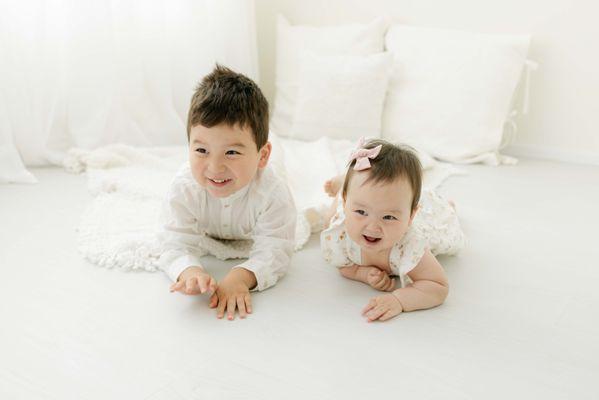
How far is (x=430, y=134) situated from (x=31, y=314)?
1.64 metres

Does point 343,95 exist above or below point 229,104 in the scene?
below

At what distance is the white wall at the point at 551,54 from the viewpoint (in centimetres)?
218

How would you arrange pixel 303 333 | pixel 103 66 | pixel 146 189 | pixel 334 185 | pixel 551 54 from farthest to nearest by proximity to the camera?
pixel 551 54 → pixel 103 66 → pixel 146 189 → pixel 334 185 → pixel 303 333

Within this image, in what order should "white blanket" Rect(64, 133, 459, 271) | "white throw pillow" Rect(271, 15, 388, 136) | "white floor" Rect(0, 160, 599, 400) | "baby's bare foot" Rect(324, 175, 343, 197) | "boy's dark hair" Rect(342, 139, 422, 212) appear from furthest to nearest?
"white throw pillow" Rect(271, 15, 388, 136) → "baby's bare foot" Rect(324, 175, 343, 197) → "white blanket" Rect(64, 133, 459, 271) → "boy's dark hair" Rect(342, 139, 422, 212) → "white floor" Rect(0, 160, 599, 400)

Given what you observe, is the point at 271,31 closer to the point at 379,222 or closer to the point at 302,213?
the point at 302,213

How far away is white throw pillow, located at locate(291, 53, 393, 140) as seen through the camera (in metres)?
2.29

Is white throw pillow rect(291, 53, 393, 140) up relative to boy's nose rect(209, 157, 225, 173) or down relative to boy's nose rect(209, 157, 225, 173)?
down

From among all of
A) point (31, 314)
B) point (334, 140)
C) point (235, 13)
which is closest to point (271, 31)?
point (235, 13)

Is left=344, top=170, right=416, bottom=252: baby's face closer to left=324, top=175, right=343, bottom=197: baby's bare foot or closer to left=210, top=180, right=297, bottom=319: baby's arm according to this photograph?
left=210, top=180, right=297, bottom=319: baby's arm

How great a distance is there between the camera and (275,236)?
1272 mm

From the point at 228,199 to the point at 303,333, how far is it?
36 centimetres

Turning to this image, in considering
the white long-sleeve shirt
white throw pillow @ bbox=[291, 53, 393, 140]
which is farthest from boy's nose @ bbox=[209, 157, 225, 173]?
white throw pillow @ bbox=[291, 53, 393, 140]

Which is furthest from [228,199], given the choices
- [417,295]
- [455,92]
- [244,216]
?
[455,92]

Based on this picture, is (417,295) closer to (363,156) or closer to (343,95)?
(363,156)
